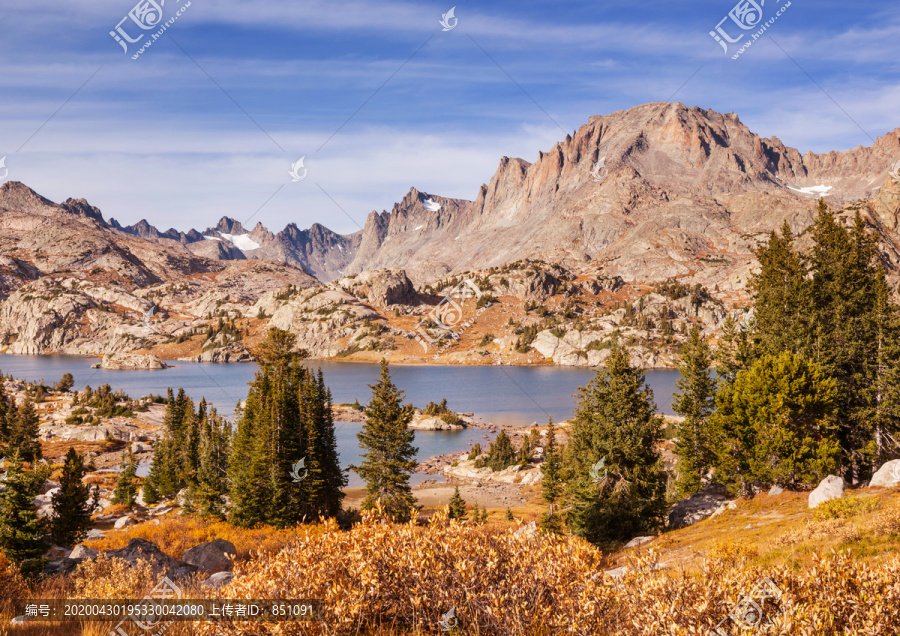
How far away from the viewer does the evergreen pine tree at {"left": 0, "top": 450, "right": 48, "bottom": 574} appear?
21.6 metres

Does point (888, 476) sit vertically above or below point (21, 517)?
below

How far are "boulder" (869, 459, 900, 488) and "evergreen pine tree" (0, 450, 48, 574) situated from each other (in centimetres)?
4693

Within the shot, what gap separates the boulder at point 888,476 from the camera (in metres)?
29.9

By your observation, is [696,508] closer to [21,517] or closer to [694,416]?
[694,416]

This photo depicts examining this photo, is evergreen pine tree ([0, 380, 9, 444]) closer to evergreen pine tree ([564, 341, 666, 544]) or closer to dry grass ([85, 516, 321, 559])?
dry grass ([85, 516, 321, 559])

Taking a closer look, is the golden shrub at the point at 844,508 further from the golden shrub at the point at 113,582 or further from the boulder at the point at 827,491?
the golden shrub at the point at 113,582

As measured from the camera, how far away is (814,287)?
43312mm

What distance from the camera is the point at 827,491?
96.5 feet

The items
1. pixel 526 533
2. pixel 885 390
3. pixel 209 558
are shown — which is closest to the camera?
pixel 526 533

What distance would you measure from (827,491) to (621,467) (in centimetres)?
1208

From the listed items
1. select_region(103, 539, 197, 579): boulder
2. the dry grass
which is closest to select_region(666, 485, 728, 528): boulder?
the dry grass

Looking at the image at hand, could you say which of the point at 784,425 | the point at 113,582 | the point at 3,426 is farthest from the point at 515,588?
the point at 3,426

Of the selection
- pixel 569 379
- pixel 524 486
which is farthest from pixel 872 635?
pixel 569 379

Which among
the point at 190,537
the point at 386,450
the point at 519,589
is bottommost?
the point at 190,537
